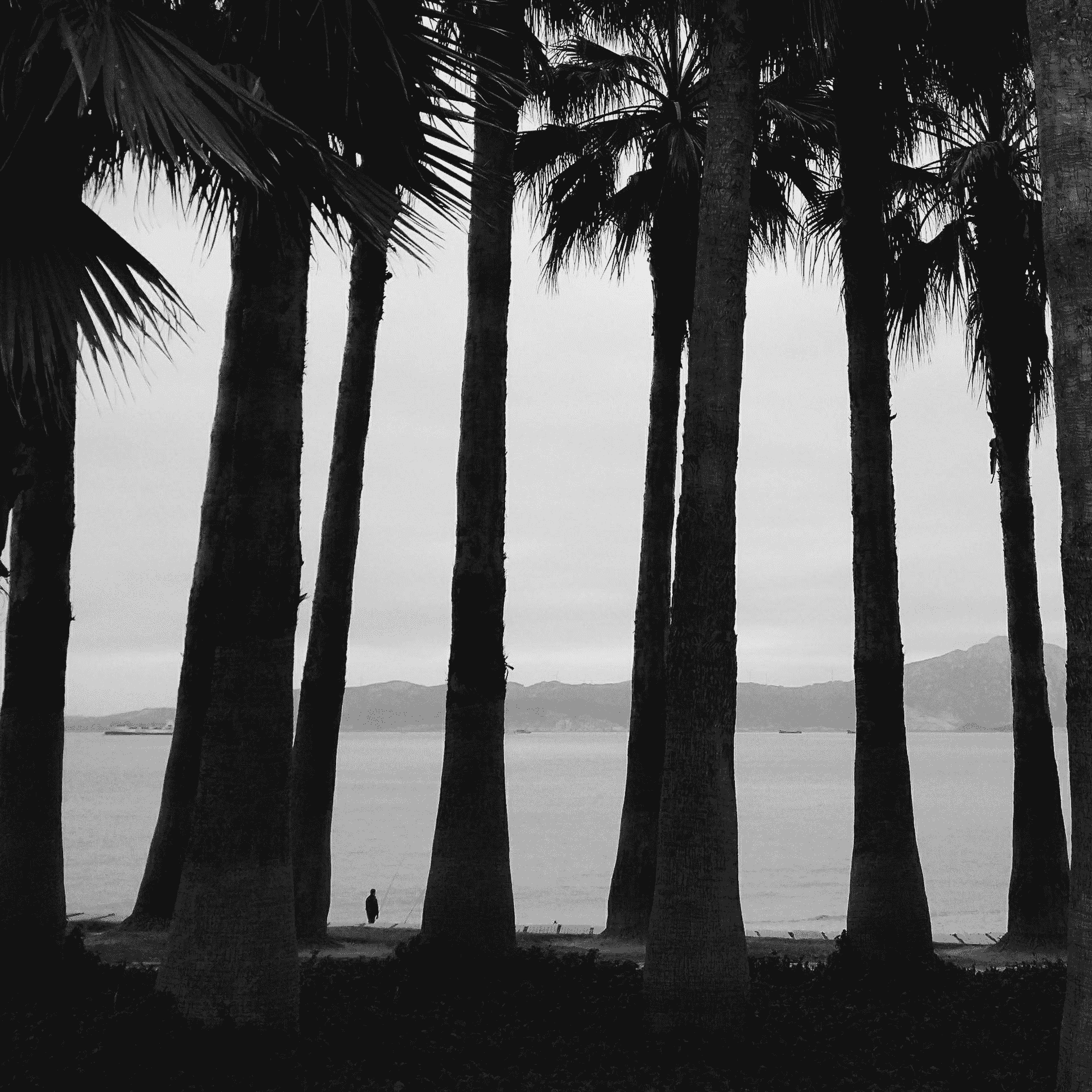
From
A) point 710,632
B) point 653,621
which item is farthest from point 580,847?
point 710,632

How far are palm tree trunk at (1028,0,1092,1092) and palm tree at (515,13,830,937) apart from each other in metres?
7.80

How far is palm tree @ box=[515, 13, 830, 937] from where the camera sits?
45.1ft

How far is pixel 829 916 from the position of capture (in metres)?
30.4

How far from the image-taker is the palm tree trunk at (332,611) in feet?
41.6

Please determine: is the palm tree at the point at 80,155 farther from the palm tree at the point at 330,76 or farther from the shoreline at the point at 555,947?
the shoreline at the point at 555,947

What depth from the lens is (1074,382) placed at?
568 centimetres

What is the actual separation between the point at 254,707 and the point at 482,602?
3.30 m

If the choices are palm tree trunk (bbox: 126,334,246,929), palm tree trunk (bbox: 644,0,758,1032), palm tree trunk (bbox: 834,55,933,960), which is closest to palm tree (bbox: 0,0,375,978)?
palm tree trunk (bbox: 644,0,758,1032)

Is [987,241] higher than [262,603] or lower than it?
higher

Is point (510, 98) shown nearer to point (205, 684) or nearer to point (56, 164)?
point (56, 164)

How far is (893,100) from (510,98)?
393cm

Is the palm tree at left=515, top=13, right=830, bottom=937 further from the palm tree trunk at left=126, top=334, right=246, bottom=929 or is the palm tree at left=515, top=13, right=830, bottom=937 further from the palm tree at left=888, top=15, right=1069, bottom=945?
the palm tree trunk at left=126, top=334, right=246, bottom=929

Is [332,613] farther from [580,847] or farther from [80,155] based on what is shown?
[580,847]

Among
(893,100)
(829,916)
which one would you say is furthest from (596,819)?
(893,100)
